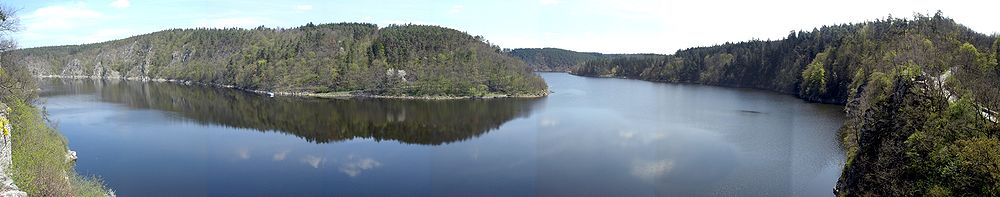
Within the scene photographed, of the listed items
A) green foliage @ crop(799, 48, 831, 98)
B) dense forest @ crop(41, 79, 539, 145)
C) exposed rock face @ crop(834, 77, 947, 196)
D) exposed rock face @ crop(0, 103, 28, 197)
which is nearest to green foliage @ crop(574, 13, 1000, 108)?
green foliage @ crop(799, 48, 831, 98)

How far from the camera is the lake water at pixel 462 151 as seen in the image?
2866cm

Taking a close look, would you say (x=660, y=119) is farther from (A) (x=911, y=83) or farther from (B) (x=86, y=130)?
(B) (x=86, y=130)

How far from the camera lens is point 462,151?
38844 mm

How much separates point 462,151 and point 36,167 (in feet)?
74.8

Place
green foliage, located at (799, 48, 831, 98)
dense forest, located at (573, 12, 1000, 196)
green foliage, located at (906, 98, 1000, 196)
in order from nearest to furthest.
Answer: green foliage, located at (906, 98, 1000, 196)
dense forest, located at (573, 12, 1000, 196)
green foliage, located at (799, 48, 831, 98)

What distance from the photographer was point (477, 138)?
45281 mm

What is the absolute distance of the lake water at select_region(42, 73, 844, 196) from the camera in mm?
28656

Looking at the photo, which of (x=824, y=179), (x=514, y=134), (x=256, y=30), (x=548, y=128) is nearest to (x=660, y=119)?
(x=548, y=128)

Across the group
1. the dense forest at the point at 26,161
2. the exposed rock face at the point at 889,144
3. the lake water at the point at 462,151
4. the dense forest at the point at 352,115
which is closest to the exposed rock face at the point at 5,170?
the dense forest at the point at 26,161

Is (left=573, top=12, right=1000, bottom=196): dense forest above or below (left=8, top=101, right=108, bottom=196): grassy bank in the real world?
above

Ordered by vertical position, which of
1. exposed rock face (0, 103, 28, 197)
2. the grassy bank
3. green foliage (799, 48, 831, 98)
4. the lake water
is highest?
green foliage (799, 48, 831, 98)

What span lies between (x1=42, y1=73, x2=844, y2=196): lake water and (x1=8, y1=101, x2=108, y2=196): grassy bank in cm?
387

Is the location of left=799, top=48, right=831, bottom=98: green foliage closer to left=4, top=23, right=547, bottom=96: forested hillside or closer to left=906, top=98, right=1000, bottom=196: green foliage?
left=4, top=23, right=547, bottom=96: forested hillside

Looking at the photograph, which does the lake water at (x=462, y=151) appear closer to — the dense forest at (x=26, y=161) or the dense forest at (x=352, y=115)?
the dense forest at (x=352, y=115)
